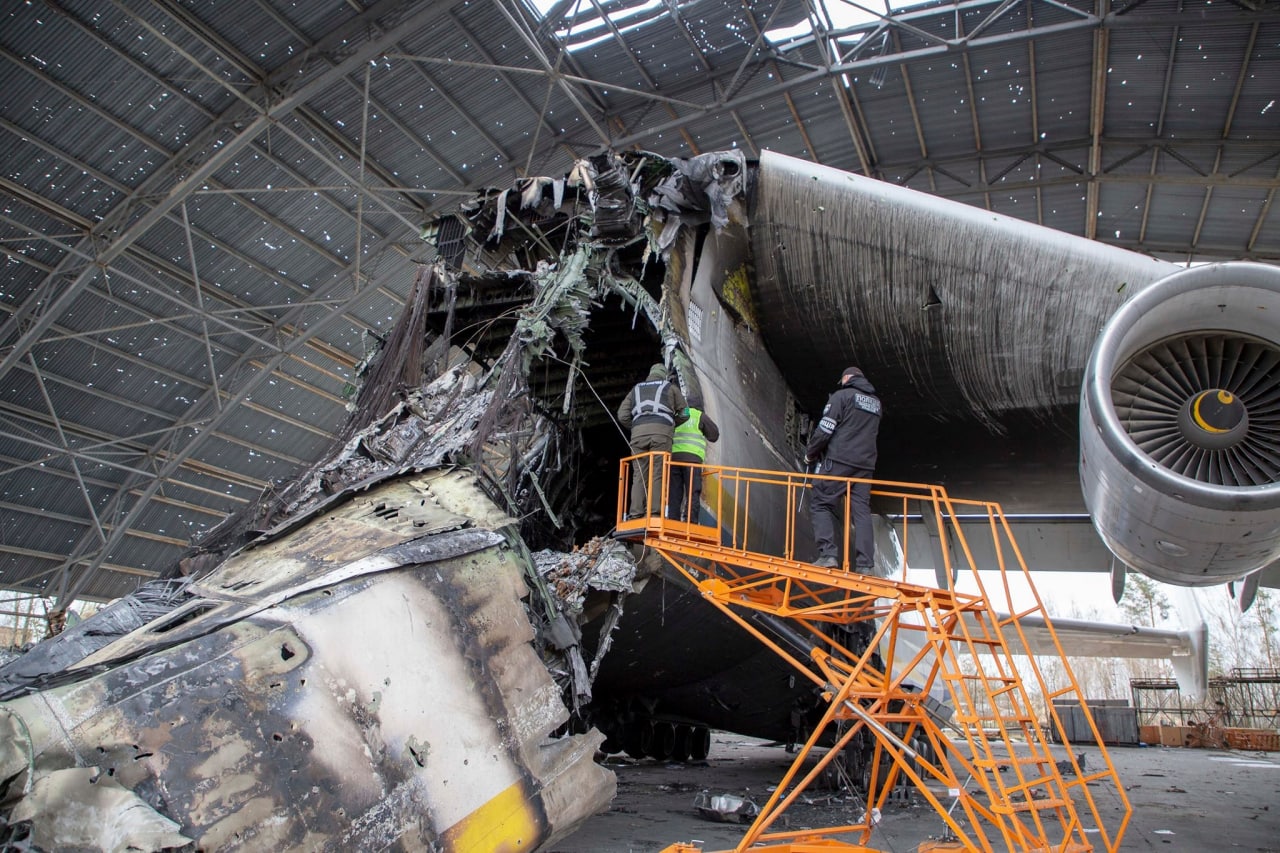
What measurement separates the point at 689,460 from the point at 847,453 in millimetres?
1081

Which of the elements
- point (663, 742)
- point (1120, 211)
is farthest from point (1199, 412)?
point (1120, 211)

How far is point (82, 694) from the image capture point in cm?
284

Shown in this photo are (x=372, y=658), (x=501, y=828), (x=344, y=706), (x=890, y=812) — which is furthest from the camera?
(x=890, y=812)

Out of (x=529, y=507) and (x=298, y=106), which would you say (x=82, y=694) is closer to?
(x=529, y=507)

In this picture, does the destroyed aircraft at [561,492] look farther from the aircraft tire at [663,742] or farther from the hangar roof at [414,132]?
the hangar roof at [414,132]

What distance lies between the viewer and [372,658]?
337cm

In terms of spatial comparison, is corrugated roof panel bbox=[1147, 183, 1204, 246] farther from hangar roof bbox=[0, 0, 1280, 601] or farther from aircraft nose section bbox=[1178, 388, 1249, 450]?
aircraft nose section bbox=[1178, 388, 1249, 450]

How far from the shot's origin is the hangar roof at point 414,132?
1323cm

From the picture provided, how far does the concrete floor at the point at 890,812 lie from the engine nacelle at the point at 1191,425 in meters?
2.09

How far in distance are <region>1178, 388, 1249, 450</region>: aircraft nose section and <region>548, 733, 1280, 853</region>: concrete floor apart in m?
2.69

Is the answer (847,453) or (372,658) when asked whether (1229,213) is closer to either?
(847,453)

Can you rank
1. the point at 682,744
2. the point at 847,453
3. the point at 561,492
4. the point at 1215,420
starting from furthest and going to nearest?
1. the point at 682,744
2. the point at 561,492
3. the point at 847,453
4. the point at 1215,420

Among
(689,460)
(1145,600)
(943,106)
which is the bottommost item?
(689,460)

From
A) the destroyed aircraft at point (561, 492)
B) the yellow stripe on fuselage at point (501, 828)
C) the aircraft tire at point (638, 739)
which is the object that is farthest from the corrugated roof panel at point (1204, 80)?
the yellow stripe on fuselage at point (501, 828)
